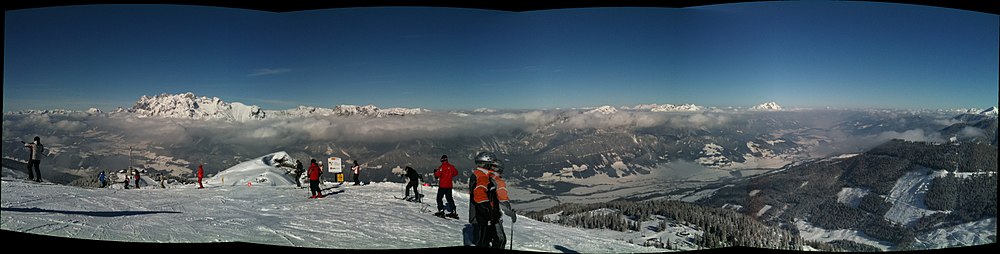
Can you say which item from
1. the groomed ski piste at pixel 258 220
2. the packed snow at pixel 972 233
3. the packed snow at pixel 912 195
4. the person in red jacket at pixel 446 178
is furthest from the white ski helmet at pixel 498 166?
the packed snow at pixel 912 195

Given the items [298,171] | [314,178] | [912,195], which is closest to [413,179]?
[314,178]

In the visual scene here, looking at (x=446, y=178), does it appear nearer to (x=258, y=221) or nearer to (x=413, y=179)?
(x=413, y=179)

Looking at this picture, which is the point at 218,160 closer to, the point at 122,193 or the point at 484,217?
the point at 122,193

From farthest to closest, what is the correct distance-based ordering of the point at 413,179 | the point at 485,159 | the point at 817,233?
the point at 817,233 → the point at 413,179 → the point at 485,159

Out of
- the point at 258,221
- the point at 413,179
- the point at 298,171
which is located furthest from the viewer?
the point at 298,171

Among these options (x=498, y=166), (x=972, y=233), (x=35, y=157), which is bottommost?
(x=972, y=233)

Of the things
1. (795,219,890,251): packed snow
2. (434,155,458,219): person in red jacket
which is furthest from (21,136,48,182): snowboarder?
(795,219,890,251): packed snow

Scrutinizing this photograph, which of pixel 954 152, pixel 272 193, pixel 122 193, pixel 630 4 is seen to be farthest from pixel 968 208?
pixel 122 193
